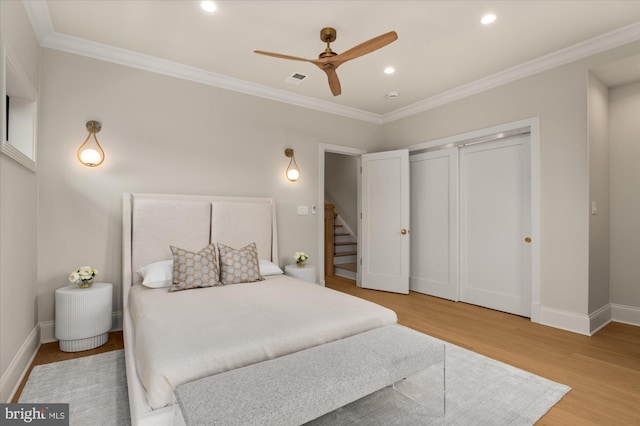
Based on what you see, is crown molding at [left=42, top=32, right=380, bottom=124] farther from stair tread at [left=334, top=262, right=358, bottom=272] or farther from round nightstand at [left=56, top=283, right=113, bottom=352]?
stair tread at [left=334, top=262, right=358, bottom=272]

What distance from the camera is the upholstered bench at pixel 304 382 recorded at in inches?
49.2

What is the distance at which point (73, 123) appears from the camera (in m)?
3.07

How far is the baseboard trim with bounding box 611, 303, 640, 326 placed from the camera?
342 centimetres

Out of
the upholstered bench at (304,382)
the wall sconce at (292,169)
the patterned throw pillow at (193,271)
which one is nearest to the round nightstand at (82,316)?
the patterned throw pillow at (193,271)

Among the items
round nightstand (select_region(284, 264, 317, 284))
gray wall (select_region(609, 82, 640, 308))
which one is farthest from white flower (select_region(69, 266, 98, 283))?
gray wall (select_region(609, 82, 640, 308))

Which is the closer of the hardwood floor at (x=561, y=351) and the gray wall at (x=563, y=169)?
the hardwood floor at (x=561, y=351)

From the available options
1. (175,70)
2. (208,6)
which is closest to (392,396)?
(208,6)

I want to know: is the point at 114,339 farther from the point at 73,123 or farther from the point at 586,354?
the point at 586,354

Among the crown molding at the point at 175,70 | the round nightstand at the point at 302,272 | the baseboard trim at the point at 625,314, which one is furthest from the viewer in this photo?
the round nightstand at the point at 302,272

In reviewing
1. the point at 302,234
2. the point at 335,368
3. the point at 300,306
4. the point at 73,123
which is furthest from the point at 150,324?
the point at 302,234

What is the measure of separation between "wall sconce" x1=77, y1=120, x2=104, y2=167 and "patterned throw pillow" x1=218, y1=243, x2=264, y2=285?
4.67ft

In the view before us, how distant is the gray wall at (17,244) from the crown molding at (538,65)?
4324mm

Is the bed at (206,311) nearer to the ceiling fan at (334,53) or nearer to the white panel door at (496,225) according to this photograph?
the ceiling fan at (334,53)

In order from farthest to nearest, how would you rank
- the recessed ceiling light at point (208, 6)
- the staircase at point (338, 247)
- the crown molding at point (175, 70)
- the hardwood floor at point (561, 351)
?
the staircase at point (338, 247) → the crown molding at point (175, 70) → the recessed ceiling light at point (208, 6) → the hardwood floor at point (561, 351)
